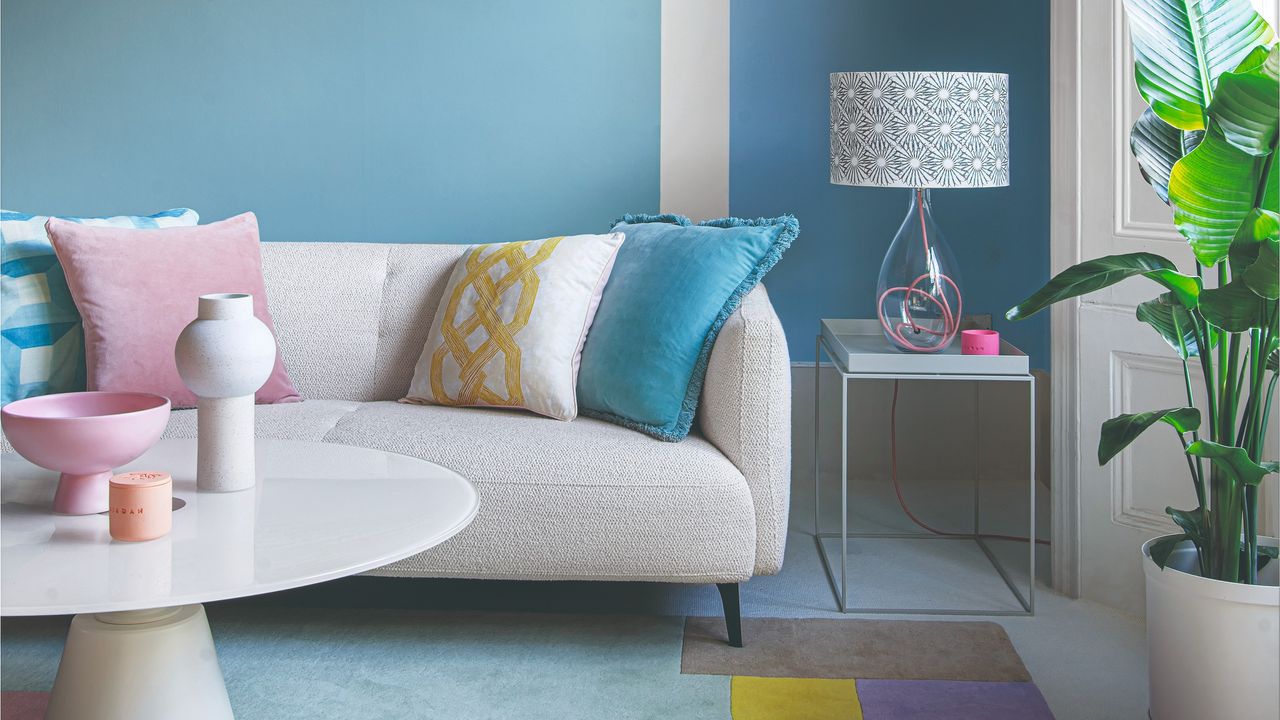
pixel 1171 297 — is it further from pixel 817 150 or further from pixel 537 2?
pixel 537 2

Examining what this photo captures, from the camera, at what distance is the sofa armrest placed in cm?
233

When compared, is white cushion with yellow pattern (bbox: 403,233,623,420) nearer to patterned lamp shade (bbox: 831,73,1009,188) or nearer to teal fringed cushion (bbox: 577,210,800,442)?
teal fringed cushion (bbox: 577,210,800,442)

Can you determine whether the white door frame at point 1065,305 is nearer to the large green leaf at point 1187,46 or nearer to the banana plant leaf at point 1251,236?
the large green leaf at point 1187,46

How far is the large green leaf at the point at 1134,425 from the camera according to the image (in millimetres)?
1918

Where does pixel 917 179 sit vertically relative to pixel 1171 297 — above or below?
above

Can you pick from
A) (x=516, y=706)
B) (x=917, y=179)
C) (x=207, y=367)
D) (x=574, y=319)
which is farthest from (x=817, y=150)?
(x=207, y=367)

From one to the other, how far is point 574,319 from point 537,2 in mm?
1278

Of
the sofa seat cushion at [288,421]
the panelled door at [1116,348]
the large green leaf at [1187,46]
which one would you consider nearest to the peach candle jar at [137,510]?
the sofa seat cushion at [288,421]

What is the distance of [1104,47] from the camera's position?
258 cm

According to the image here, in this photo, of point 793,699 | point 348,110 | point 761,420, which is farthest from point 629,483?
point 348,110

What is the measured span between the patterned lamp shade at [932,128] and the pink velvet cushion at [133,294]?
1509mm

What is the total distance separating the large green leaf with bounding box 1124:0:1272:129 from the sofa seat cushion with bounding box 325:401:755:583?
3.35ft

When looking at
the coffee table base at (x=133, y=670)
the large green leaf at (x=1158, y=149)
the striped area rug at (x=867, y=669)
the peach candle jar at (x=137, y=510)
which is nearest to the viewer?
the peach candle jar at (x=137, y=510)

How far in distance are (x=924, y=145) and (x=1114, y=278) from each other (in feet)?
2.34
